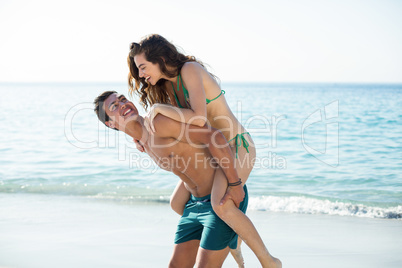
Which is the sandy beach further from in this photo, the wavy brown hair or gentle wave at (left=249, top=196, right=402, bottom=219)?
the wavy brown hair

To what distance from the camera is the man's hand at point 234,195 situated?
288 cm

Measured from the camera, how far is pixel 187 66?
3045 mm

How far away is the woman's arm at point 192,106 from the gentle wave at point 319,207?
4.33 m

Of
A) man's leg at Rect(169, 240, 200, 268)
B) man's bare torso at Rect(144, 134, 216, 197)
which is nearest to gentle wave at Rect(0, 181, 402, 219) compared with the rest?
man's leg at Rect(169, 240, 200, 268)

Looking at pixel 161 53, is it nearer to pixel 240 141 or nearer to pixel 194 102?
Result: pixel 194 102

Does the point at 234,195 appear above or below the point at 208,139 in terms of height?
below

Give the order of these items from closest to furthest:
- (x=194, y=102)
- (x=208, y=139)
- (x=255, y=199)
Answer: (x=208, y=139) → (x=194, y=102) → (x=255, y=199)

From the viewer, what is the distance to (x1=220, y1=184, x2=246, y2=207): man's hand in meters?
2.88

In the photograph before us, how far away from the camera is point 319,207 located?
7141mm

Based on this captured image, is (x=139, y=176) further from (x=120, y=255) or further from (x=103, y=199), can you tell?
Answer: (x=120, y=255)

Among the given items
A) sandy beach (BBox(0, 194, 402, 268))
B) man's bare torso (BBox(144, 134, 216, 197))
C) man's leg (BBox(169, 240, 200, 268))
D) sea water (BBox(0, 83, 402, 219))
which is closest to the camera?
man's bare torso (BBox(144, 134, 216, 197))

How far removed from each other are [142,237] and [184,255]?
229 cm

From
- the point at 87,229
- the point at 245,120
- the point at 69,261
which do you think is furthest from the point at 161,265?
the point at 245,120

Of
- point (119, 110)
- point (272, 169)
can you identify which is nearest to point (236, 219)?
point (119, 110)
